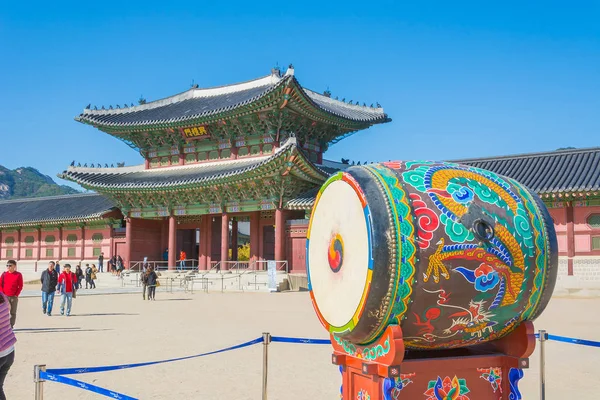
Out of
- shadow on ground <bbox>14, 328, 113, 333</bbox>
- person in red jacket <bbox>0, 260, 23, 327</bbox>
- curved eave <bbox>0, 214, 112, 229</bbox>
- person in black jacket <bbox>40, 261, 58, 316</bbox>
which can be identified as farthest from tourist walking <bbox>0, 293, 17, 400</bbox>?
curved eave <bbox>0, 214, 112, 229</bbox>

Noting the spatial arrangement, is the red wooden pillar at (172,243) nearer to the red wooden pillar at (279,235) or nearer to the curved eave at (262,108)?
the curved eave at (262,108)

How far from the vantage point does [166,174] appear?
3222 centimetres

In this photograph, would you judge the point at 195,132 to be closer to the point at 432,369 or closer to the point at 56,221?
the point at 56,221

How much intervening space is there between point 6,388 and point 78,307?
12.2m

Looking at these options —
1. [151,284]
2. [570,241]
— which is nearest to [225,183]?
[151,284]

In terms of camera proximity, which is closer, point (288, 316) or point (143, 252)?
point (288, 316)

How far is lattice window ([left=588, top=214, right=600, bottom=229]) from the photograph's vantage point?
2191cm

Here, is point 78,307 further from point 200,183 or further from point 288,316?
point 200,183

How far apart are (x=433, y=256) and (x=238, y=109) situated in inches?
971

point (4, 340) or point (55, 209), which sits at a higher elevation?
point (55, 209)

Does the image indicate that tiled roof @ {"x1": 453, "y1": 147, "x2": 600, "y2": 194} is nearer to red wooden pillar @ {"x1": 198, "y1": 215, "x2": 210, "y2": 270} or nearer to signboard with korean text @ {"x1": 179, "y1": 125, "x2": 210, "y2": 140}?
signboard with korean text @ {"x1": 179, "y1": 125, "x2": 210, "y2": 140}

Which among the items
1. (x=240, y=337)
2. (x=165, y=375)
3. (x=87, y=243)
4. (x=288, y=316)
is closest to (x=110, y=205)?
(x=87, y=243)

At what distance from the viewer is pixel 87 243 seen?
115 ft

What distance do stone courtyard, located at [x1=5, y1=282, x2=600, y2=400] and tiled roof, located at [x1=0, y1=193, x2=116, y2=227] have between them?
16.3 m
